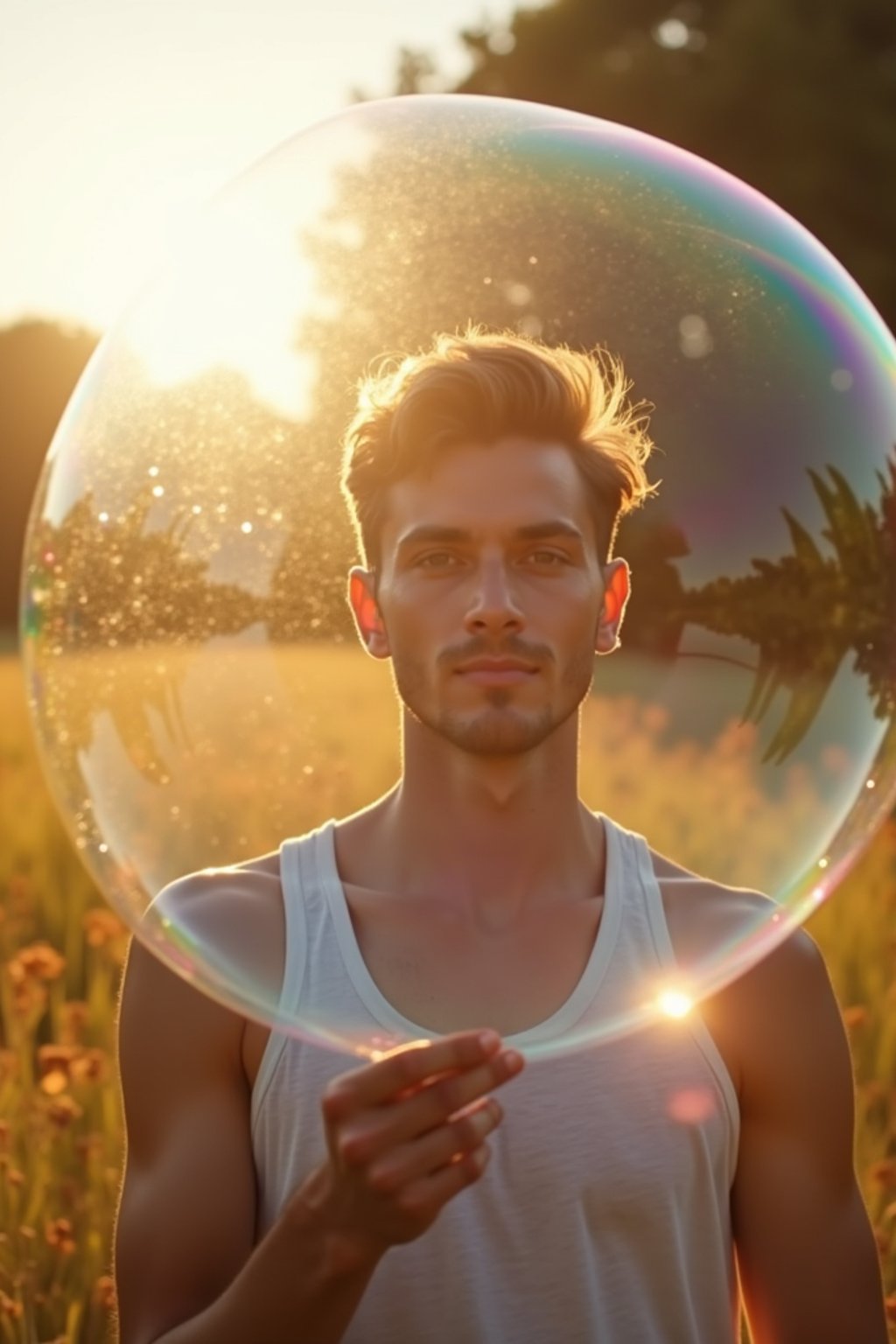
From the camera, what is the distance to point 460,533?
241 centimetres

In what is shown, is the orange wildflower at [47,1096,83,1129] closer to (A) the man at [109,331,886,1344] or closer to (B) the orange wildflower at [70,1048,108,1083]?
(B) the orange wildflower at [70,1048,108,1083]

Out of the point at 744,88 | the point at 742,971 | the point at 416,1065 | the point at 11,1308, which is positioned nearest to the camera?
the point at 416,1065

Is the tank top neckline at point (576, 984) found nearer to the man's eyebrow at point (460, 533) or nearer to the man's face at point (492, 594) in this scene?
the man's face at point (492, 594)

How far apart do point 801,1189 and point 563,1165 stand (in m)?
0.38

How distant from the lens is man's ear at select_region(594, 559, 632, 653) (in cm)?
254

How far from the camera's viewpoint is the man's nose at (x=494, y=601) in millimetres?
2355

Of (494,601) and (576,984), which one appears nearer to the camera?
(494,601)

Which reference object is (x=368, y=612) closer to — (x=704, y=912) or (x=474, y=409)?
(x=474, y=409)

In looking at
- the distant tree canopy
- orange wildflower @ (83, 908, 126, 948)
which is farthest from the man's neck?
the distant tree canopy

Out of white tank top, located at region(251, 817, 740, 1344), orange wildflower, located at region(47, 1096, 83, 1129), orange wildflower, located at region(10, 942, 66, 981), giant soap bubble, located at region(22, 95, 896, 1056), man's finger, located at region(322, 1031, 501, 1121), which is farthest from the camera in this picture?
orange wildflower, located at region(10, 942, 66, 981)

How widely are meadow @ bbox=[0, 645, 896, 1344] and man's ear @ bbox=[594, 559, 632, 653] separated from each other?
0.34 feet

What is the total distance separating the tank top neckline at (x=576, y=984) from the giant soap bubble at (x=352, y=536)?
0.4 inches

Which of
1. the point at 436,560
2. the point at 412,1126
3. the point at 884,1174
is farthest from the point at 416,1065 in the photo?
the point at 884,1174

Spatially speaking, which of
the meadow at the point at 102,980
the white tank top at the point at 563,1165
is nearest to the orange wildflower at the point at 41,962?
the meadow at the point at 102,980
